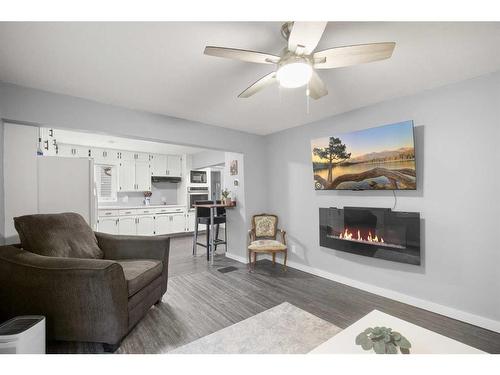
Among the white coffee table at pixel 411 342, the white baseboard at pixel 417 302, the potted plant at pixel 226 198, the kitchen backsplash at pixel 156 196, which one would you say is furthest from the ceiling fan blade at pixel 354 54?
the kitchen backsplash at pixel 156 196

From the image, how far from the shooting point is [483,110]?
6.68ft

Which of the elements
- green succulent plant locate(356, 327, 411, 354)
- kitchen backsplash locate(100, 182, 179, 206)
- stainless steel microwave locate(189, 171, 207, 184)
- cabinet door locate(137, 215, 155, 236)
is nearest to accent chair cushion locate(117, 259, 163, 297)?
green succulent plant locate(356, 327, 411, 354)

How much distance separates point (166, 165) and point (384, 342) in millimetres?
6335

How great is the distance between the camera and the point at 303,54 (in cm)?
140

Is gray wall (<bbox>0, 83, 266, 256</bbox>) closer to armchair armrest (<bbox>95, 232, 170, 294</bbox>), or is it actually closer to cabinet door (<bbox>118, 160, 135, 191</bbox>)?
armchair armrest (<bbox>95, 232, 170, 294</bbox>)

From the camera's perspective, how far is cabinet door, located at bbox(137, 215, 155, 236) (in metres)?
5.65

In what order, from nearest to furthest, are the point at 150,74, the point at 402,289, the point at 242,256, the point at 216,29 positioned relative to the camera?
the point at 216,29, the point at 150,74, the point at 402,289, the point at 242,256

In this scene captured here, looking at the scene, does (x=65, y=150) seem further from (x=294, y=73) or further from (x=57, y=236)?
(x=294, y=73)

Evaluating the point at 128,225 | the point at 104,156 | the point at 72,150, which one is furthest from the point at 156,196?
the point at 72,150

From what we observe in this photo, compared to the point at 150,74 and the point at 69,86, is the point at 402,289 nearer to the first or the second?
the point at 150,74

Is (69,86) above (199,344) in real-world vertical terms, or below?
above

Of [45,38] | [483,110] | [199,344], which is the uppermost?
[45,38]
